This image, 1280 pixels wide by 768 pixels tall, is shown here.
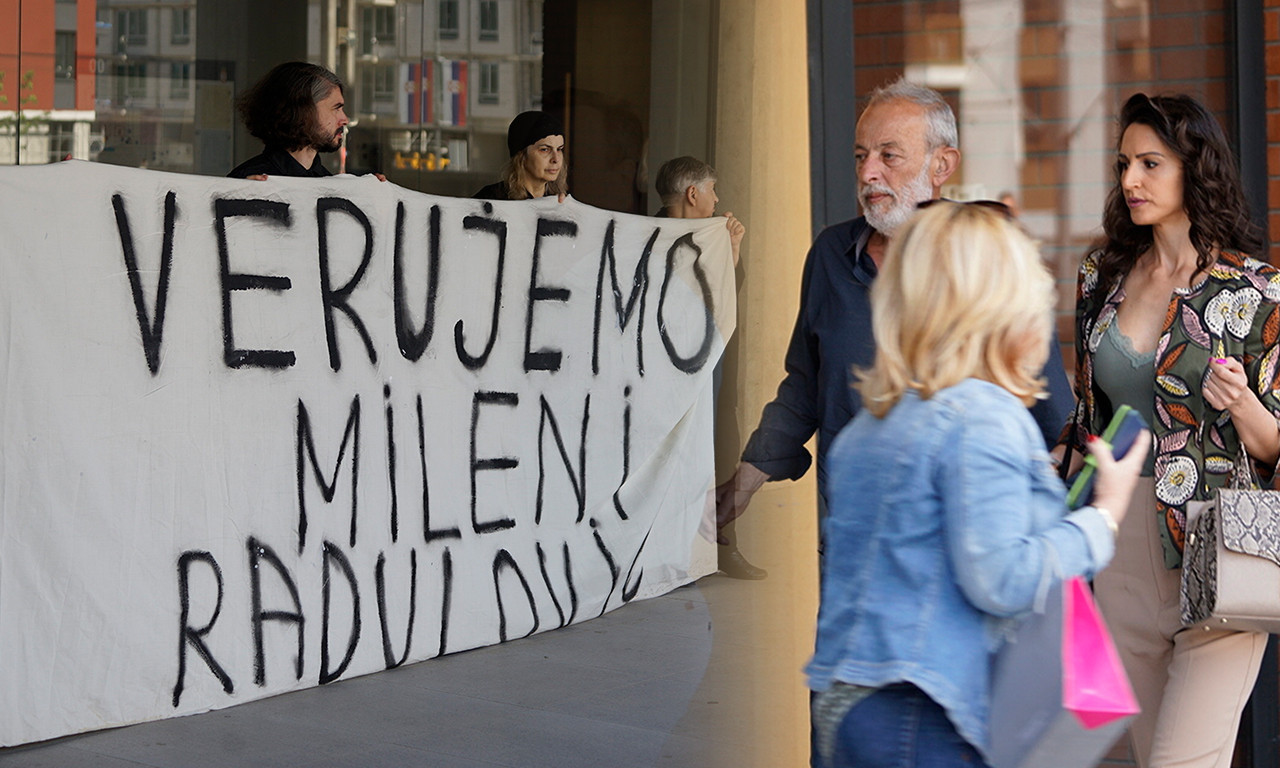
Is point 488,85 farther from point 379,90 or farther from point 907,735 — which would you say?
point 907,735

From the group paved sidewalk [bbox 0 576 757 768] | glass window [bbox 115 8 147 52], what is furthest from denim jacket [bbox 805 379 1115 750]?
glass window [bbox 115 8 147 52]

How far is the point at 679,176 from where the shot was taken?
11.3ft

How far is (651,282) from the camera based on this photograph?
12.5 ft

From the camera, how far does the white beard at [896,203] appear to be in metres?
2.82

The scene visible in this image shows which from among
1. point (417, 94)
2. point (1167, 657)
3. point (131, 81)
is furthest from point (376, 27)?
point (1167, 657)

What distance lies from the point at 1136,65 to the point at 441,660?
2.59 meters

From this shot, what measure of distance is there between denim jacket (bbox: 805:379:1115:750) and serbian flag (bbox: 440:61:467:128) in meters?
2.63

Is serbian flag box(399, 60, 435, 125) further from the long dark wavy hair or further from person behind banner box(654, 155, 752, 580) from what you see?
the long dark wavy hair

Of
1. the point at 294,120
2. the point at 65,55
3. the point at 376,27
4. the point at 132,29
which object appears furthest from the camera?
the point at 132,29

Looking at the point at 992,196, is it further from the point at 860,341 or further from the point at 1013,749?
the point at 1013,749

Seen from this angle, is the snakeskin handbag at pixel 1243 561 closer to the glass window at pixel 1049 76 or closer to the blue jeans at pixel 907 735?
the blue jeans at pixel 907 735

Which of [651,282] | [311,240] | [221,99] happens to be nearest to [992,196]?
[651,282]

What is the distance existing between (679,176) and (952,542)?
6.12ft

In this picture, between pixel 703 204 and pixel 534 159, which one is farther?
pixel 534 159
